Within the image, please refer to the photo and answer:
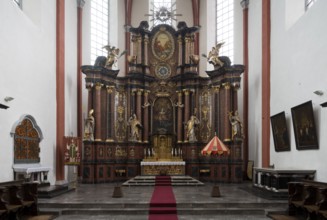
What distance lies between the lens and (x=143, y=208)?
10.9 metres

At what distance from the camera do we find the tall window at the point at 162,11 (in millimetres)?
21547

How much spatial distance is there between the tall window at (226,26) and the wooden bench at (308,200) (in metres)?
12.6

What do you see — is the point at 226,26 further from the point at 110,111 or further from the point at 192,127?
the point at 110,111

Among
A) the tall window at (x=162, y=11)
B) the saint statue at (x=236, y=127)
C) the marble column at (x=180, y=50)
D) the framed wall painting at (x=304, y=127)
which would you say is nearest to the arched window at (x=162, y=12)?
the tall window at (x=162, y=11)

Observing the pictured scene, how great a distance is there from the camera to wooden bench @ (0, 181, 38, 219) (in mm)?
8495

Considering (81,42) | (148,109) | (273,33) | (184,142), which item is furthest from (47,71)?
(273,33)

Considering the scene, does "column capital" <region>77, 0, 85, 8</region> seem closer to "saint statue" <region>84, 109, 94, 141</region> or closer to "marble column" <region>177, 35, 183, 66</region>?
"marble column" <region>177, 35, 183, 66</region>

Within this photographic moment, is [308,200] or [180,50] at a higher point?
[180,50]

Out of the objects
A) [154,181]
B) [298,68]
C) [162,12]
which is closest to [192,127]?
[154,181]

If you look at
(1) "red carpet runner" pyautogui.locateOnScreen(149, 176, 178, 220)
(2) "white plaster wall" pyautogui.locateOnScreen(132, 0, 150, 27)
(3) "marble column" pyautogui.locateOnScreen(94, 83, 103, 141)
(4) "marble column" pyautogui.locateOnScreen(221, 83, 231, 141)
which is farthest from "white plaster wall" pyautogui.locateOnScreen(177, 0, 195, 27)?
(1) "red carpet runner" pyautogui.locateOnScreen(149, 176, 178, 220)

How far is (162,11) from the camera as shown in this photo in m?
21.6

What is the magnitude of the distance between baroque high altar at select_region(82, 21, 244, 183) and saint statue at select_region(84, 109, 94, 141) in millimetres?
48

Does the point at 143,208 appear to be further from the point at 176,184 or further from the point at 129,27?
the point at 129,27

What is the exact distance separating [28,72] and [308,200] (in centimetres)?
1006
